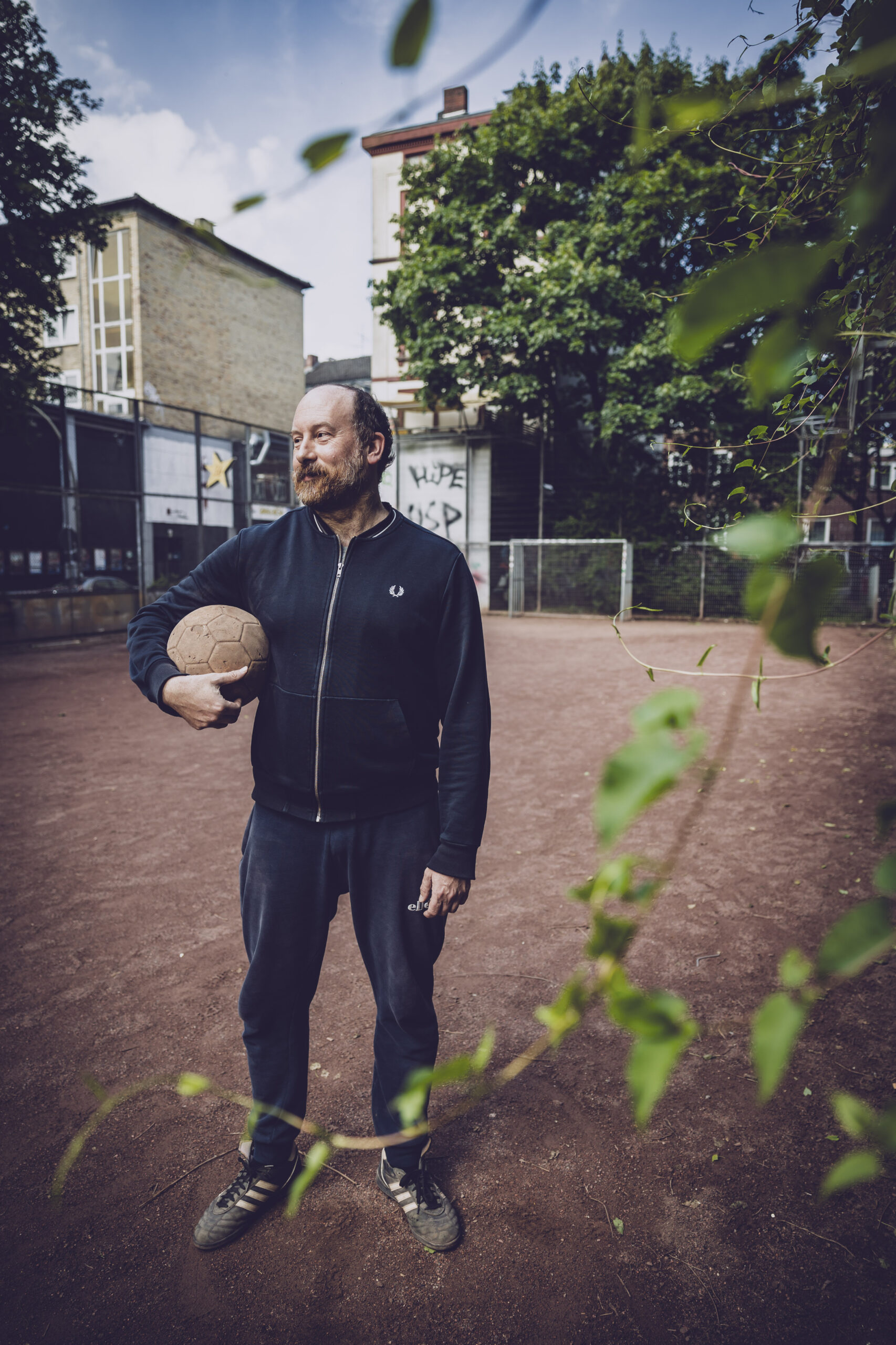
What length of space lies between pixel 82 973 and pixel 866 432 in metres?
4.42

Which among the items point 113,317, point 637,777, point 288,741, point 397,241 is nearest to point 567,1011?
point 637,777

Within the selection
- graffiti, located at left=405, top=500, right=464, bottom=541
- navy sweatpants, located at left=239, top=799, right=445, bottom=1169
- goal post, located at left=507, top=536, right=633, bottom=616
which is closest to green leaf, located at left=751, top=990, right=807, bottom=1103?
navy sweatpants, located at left=239, top=799, right=445, bottom=1169

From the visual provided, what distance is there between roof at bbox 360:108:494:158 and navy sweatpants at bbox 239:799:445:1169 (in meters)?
31.5

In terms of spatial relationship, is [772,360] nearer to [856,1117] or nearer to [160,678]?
[856,1117]

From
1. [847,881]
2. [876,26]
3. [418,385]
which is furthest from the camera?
[418,385]

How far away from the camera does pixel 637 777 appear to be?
21.6 inches

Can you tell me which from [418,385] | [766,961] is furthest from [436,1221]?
[418,385]

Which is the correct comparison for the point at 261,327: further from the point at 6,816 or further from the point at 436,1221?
the point at 436,1221

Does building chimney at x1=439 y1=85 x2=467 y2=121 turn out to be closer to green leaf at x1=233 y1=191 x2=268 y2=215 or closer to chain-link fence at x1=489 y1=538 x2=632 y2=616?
chain-link fence at x1=489 y1=538 x2=632 y2=616

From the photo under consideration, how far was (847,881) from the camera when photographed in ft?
16.6

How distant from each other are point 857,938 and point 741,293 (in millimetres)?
490

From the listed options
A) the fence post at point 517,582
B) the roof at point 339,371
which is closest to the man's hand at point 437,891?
the fence post at point 517,582

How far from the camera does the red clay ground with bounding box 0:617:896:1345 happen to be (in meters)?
2.30

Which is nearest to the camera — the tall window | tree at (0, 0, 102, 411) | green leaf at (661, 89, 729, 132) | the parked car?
green leaf at (661, 89, 729, 132)
